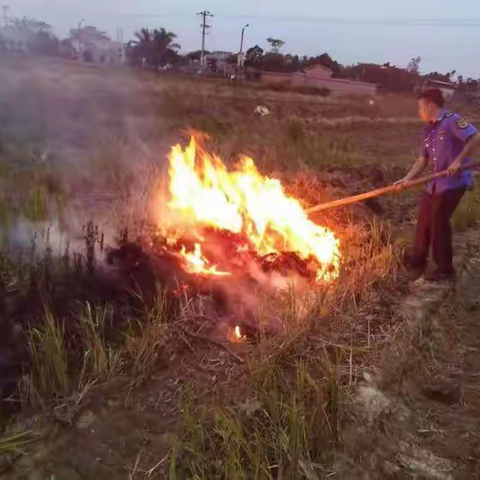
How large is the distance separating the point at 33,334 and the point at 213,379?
1.22 metres

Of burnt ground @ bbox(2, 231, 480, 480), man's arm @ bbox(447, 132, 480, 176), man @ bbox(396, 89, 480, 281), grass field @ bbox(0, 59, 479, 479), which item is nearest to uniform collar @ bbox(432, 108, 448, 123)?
man @ bbox(396, 89, 480, 281)

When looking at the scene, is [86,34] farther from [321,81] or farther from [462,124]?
[321,81]

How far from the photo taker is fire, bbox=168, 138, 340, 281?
17.9 feet

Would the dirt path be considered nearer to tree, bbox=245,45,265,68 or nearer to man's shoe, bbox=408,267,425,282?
man's shoe, bbox=408,267,425,282

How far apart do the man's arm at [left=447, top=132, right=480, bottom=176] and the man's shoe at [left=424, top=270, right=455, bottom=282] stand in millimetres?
991

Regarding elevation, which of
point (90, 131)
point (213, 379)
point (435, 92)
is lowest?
point (213, 379)

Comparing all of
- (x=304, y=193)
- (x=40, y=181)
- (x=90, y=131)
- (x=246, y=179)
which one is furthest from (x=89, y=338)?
(x=90, y=131)

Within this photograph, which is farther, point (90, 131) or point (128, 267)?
point (90, 131)

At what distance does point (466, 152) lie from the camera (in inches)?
186

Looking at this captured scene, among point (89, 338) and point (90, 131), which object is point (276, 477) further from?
point (90, 131)

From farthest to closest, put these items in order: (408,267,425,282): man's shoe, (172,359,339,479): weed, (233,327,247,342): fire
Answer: (408,267,425,282): man's shoe → (233,327,247,342): fire → (172,359,339,479): weed

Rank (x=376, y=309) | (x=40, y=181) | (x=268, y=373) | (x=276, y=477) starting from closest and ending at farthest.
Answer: (x=276, y=477) < (x=268, y=373) < (x=376, y=309) < (x=40, y=181)

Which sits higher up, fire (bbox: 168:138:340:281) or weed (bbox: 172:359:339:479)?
fire (bbox: 168:138:340:281)

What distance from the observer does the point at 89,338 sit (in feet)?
11.4
